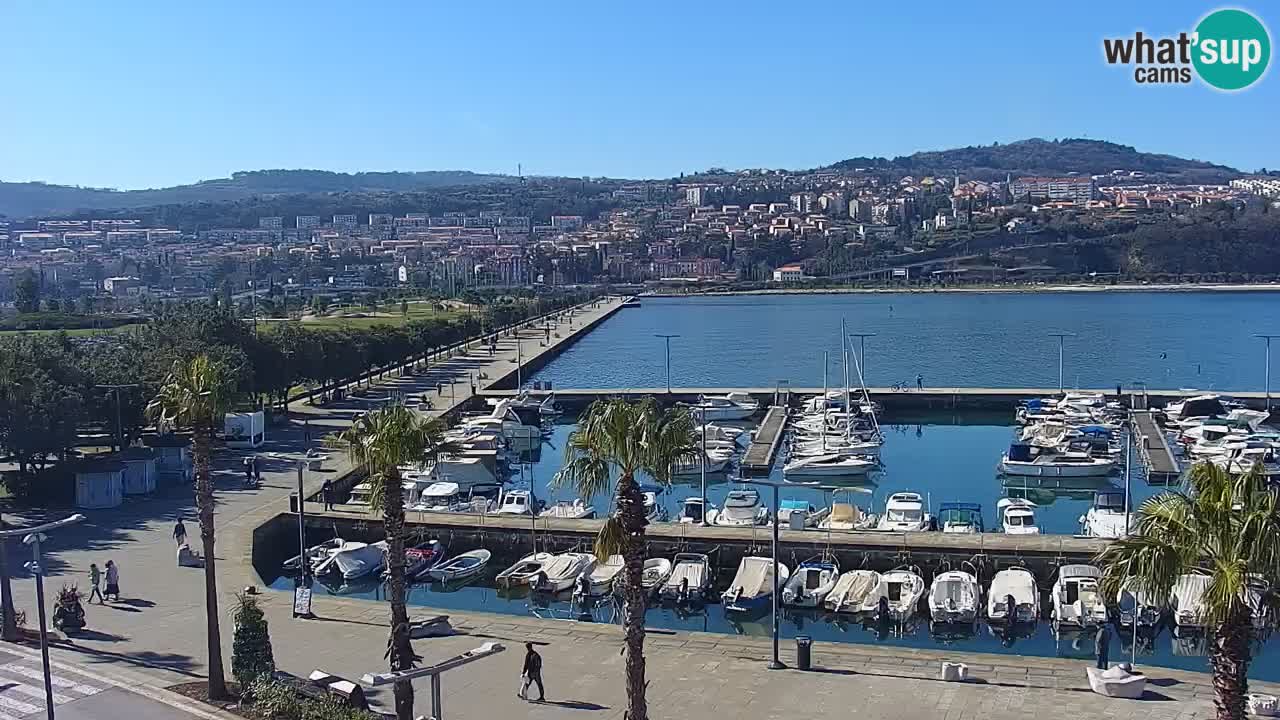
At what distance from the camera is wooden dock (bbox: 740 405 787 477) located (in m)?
33.9

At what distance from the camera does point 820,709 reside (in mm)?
12586

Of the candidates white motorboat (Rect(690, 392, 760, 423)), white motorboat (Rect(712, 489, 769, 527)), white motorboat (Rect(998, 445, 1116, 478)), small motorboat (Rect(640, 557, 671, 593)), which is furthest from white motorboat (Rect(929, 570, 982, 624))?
white motorboat (Rect(690, 392, 760, 423))

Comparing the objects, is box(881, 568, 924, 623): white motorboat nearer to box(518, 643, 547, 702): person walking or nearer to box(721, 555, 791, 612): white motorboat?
box(721, 555, 791, 612): white motorboat

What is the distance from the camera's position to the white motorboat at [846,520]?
23.9 m

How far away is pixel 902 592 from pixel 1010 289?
140 m

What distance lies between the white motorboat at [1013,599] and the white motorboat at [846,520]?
162 inches

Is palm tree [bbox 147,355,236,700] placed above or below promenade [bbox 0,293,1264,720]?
above

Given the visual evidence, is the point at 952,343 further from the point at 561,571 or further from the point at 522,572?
the point at 561,571

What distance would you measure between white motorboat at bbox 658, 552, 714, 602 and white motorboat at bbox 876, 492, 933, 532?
459 cm

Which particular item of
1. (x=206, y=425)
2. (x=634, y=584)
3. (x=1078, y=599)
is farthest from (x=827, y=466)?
(x=634, y=584)

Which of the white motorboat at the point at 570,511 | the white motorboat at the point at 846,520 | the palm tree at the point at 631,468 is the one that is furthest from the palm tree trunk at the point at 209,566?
the white motorboat at the point at 846,520

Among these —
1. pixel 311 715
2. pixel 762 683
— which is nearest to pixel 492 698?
pixel 311 715

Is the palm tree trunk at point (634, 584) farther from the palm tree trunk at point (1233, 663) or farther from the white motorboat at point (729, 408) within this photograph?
the white motorboat at point (729, 408)

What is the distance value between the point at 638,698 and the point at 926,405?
3705 cm
